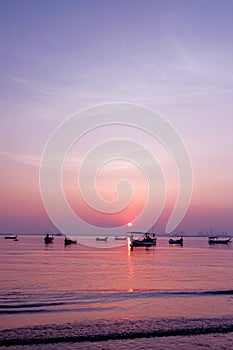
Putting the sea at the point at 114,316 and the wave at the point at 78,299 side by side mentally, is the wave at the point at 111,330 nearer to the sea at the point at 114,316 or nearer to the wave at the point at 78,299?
the sea at the point at 114,316

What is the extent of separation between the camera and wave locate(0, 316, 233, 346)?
1877cm

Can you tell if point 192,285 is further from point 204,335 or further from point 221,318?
→ point 204,335

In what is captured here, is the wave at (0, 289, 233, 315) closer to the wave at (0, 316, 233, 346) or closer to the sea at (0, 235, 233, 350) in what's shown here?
the sea at (0, 235, 233, 350)

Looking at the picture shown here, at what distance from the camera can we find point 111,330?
2059cm

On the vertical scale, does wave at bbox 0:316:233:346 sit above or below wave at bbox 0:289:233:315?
above

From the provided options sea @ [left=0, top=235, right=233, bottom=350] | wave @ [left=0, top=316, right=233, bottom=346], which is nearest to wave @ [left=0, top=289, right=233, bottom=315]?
sea @ [left=0, top=235, right=233, bottom=350]

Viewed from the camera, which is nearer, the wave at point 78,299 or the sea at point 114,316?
the sea at point 114,316

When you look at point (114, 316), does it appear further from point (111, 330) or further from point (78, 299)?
point (78, 299)

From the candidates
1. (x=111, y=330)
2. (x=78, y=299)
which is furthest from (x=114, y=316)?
(x=78, y=299)

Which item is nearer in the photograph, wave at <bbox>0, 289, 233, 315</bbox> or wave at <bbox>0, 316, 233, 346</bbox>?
wave at <bbox>0, 316, 233, 346</bbox>

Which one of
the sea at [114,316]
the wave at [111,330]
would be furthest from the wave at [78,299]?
the wave at [111,330]

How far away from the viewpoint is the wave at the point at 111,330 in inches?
739

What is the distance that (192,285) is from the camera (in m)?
41.2

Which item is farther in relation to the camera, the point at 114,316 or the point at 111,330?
the point at 114,316
